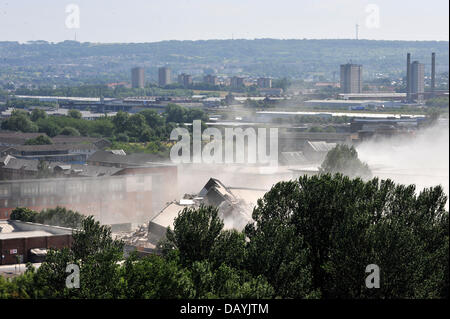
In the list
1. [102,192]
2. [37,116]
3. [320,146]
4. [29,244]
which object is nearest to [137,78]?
[37,116]

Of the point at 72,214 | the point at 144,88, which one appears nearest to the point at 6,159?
the point at 72,214

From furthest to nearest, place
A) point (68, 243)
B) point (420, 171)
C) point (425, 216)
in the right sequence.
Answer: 1. point (420, 171)
2. point (68, 243)
3. point (425, 216)

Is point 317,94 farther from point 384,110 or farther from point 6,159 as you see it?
point 6,159

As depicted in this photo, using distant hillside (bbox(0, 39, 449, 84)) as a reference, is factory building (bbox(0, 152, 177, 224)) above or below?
below

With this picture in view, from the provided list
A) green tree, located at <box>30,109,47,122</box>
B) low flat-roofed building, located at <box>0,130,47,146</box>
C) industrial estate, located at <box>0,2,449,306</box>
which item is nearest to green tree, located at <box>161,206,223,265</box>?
industrial estate, located at <box>0,2,449,306</box>

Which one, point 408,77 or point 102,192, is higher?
point 408,77

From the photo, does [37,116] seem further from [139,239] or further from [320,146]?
[139,239]

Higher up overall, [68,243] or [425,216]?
[425,216]

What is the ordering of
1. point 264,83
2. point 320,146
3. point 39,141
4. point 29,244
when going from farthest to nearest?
point 264,83 → point 39,141 → point 320,146 → point 29,244

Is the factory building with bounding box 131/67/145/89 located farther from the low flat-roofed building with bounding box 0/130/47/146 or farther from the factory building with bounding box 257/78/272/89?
the low flat-roofed building with bounding box 0/130/47/146
